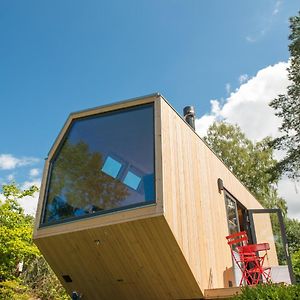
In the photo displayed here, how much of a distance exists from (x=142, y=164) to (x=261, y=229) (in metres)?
4.50

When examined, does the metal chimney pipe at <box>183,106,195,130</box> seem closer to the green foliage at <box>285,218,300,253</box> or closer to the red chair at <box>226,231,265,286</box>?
the red chair at <box>226,231,265,286</box>

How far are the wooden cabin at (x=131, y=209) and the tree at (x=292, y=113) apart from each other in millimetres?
7754

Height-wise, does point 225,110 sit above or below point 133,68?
above

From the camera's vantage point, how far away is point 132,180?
15.8ft

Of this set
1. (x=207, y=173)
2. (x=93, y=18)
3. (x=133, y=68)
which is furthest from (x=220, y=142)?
(x=207, y=173)

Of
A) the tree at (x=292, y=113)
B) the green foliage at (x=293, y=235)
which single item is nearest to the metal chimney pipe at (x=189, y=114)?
the tree at (x=292, y=113)

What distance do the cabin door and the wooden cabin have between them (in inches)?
46.2

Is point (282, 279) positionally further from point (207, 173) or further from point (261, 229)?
point (207, 173)

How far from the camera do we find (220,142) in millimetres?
18656

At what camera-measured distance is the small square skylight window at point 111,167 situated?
5105 mm

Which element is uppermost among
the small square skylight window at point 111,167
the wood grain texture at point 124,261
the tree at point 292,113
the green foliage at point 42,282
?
the tree at point 292,113

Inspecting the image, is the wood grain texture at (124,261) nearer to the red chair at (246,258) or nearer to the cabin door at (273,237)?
the red chair at (246,258)

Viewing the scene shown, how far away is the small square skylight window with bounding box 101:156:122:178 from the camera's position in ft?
16.8

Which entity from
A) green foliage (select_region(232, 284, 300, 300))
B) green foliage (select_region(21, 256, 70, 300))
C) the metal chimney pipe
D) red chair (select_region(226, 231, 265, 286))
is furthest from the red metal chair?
green foliage (select_region(21, 256, 70, 300))
